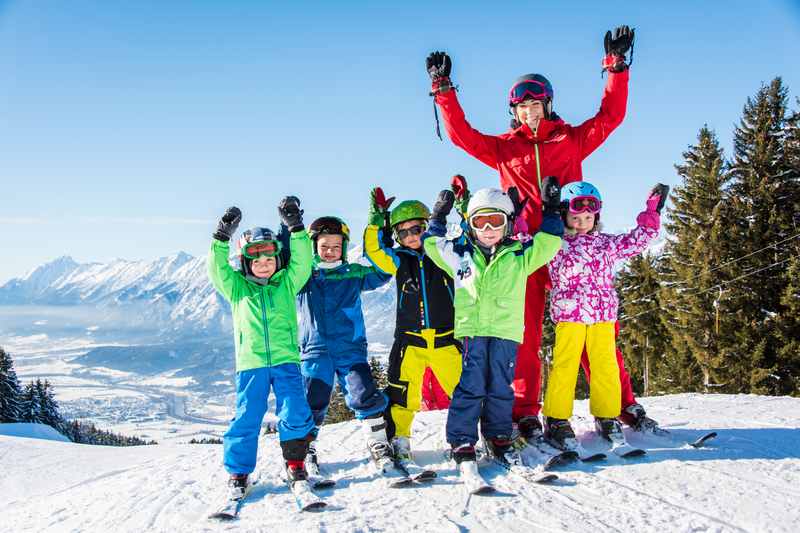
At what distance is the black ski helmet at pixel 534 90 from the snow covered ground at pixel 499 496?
10.5 ft

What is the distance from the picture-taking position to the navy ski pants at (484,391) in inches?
173

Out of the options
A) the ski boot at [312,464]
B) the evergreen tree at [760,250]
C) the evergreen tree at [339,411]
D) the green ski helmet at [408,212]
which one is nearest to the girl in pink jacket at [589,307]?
the green ski helmet at [408,212]

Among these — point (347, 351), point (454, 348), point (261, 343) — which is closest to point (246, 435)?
point (261, 343)

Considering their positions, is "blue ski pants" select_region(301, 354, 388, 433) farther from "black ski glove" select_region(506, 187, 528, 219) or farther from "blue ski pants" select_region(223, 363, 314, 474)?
"black ski glove" select_region(506, 187, 528, 219)

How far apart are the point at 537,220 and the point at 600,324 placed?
111 cm

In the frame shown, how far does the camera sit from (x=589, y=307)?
4793mm

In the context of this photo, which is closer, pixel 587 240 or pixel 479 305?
pixel 479 305

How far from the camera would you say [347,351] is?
5066mm

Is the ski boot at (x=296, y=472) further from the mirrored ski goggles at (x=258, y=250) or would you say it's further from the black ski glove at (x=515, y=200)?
the black ski glove at (x=515, y=200)

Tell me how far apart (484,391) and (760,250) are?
65.3 ft

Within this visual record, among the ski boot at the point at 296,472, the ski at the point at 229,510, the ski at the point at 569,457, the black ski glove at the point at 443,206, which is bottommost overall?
the ski at the point at 229,510

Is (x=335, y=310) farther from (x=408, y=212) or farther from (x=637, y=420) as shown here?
(x=637, y=420)

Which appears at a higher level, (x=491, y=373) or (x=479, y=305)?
(x=479, y=305)

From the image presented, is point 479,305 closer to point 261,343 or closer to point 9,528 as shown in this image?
point 261,343
